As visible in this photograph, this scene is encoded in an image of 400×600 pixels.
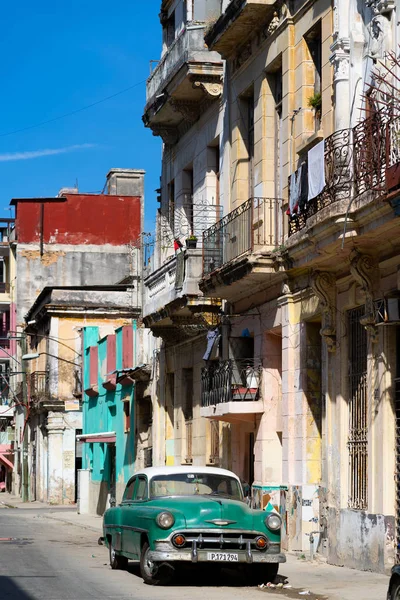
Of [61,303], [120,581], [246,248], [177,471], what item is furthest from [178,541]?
[61,303]

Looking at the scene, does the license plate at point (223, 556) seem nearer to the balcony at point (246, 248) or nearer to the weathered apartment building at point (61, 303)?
the balcony at point (246, 248)

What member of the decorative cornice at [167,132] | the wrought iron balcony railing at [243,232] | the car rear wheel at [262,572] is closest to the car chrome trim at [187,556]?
the car rear wheel at [262,572]

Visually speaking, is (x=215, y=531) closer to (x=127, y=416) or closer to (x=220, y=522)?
(x=220, y=522)

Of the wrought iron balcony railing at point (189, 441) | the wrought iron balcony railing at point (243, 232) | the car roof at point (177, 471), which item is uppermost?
the wrought iron balcony railing at point (243, 232)

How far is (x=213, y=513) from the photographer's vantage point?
14.8m

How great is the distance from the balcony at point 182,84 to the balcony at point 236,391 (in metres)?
5.87

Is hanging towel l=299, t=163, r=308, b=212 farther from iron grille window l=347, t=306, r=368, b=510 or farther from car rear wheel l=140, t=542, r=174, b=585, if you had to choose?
car rear wheel l=140, t=542, r=174, b=585

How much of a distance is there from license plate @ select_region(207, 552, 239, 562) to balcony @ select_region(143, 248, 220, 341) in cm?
879

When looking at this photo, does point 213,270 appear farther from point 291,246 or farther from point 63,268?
point 63,268

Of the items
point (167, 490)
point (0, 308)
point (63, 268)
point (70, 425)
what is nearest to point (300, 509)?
point (167, 490)

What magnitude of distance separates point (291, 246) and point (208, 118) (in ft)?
24.9

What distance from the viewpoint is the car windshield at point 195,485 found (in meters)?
16.0

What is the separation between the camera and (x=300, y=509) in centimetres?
1872

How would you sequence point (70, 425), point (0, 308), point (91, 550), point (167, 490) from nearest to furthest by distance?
1. point (167, 490)
2. point (91, 550)
3. point (70, 425)
4. point (0, 308)
